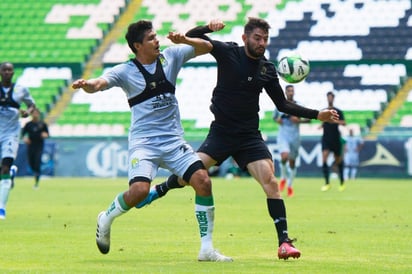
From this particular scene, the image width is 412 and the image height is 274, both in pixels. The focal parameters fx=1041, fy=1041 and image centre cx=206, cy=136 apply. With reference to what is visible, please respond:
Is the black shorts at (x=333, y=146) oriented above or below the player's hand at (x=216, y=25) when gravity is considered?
below

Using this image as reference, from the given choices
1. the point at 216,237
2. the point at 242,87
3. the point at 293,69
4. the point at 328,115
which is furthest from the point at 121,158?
the point at 328,115

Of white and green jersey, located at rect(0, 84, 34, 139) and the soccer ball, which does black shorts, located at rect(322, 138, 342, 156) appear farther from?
the soccer ball

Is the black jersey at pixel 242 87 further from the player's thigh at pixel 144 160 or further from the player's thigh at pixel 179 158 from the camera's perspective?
the player's thigh at pixel 144 160

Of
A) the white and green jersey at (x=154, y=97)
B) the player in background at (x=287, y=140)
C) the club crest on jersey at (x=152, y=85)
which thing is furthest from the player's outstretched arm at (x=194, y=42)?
the player in background at (x=287, y=140)

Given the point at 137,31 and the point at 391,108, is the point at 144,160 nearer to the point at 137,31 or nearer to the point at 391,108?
the point at 137,31

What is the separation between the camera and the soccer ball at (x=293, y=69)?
11539mm

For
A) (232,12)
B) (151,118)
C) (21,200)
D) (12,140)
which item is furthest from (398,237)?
(232,12)

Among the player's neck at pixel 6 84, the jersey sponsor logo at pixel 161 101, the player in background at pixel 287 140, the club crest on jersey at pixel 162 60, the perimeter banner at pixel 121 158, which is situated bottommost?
the perimeter banner at pixel 121 158

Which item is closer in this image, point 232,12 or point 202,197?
point 202,197

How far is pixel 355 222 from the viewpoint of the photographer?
49.9 feet

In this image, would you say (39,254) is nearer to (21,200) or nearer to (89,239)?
(89,239)

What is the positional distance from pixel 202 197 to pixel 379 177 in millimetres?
27041

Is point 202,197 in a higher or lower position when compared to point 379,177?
higher

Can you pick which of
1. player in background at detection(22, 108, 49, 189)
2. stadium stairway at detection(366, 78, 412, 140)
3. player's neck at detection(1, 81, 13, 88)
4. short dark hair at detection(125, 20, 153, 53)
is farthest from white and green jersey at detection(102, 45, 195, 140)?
stadium stairway at detection(366, 78, 412, 140)
